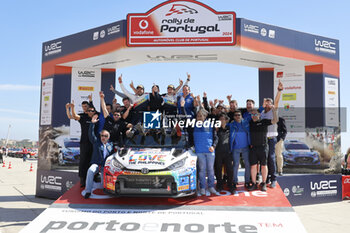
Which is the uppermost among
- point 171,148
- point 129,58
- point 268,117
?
point 129,58

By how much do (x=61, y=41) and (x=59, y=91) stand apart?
167cm

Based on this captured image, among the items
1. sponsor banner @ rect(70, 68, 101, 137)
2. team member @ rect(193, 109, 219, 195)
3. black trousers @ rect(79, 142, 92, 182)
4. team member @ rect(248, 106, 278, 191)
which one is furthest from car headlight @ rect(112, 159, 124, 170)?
sponsor banner @ rect(70, 68, 101, 137)

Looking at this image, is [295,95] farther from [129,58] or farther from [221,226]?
[221,226]

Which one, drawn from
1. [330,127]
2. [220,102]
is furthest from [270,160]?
[330,127]

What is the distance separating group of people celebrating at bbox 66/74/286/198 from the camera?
623cm

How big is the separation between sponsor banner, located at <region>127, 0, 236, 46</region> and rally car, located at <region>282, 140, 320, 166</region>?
4.13 m

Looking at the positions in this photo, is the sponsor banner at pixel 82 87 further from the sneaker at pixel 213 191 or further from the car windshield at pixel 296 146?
the car windshield at pixel 296 146

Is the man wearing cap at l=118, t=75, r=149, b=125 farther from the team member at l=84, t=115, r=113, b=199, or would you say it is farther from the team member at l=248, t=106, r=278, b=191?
the team member at l=248, t=106, r=278, b=191

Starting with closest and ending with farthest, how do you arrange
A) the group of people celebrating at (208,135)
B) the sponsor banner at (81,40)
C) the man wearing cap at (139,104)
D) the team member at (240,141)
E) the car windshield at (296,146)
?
the group of people celebrating at (208,135), the team member at (240,141), the man wearing cap at (139,104), the sponsor banner at (81,40), the car windshield at (296,146)

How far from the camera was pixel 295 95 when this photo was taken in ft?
34.4

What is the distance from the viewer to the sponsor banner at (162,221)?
4.87 meters

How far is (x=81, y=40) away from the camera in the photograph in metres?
9.89

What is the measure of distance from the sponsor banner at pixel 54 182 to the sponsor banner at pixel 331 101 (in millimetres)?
8107

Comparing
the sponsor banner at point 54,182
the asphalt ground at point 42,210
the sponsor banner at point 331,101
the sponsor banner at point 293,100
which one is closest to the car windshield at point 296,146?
the sponsor banner at point 293,100
